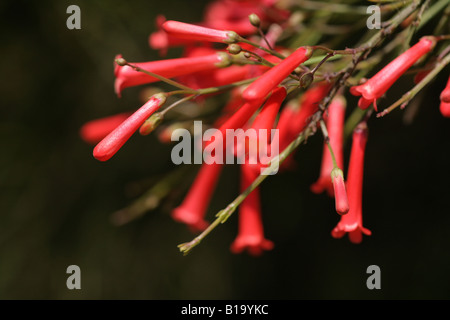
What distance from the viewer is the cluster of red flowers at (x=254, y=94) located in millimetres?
975

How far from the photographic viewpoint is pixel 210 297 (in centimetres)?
229

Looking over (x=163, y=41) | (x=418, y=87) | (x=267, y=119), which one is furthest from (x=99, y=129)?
(x=418, y=87)

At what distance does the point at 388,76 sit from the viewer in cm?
98

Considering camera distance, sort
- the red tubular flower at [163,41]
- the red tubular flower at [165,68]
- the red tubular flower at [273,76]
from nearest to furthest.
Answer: the red tubular flower at [273,76] < the red tubular flower at [165,68] < the red tubular flower at [163,41]

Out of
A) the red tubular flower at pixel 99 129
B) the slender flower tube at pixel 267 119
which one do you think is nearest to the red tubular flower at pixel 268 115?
the slender flower tube at pixel 267 119

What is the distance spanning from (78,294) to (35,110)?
85 cm

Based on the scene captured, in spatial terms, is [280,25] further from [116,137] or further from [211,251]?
[211,251]

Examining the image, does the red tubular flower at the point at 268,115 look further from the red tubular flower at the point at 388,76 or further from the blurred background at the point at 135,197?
the blurred background at the point at 135,197

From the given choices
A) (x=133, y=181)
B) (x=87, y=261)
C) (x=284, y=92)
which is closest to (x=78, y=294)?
(x=87, y=261)

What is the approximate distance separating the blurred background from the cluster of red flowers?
58cm

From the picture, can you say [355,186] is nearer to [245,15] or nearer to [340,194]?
[340,194]

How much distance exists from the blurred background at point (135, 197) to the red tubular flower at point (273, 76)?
1049 millimetres

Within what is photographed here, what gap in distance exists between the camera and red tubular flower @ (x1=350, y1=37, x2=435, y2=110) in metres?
0.96

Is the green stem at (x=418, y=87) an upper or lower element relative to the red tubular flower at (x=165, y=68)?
lower
